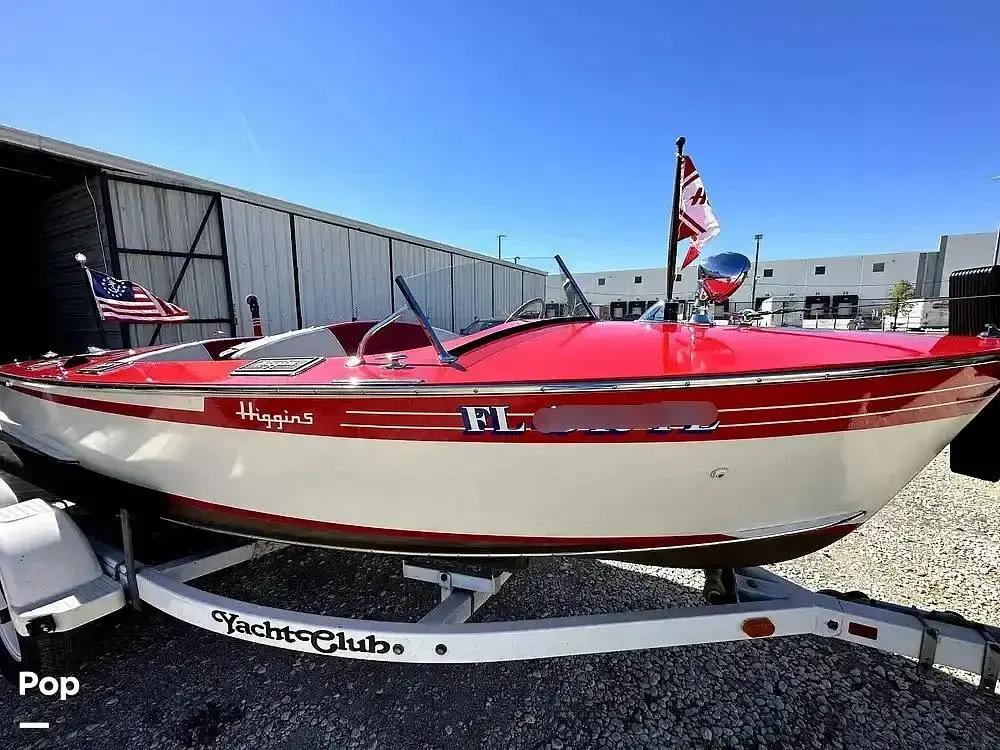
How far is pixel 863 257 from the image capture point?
115ft

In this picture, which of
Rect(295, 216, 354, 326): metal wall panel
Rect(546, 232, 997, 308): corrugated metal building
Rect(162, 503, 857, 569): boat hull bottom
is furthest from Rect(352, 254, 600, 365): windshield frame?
Rect(546, 232, 997, 308): corrugated metal building

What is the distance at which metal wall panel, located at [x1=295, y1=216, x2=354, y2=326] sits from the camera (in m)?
9.23

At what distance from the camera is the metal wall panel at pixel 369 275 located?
1041cm

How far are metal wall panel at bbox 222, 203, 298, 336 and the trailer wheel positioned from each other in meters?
6.93

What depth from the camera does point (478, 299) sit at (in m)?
2.75

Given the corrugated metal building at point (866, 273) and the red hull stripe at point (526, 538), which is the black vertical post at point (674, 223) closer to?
the red hull stripe at point (526, 538)

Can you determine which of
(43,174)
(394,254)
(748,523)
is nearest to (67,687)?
(748,523)

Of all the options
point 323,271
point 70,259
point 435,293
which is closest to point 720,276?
point 435,293

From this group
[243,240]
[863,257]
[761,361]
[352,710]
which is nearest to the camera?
[761,361]

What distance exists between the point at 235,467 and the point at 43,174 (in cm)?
771

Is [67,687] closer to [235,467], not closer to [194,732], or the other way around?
[194,732]

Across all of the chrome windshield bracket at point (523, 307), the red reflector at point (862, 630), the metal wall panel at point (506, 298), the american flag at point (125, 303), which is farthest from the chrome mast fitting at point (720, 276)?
the american flag at point (125, 303)

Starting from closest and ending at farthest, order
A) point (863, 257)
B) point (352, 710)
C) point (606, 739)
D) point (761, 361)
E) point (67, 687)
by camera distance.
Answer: point (761, 361), point (606, 739), point (352, 710), point (67, 687), point (863, 257)

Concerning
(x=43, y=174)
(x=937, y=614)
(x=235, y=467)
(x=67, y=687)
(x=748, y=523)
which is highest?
(x=43, y=174)
